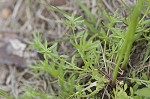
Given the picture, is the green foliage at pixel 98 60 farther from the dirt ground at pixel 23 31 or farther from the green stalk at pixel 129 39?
the dirt ground at pixel 23 31

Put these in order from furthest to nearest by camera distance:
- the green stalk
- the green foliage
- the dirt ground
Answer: the dirt ground
the green foliage
the green stalk

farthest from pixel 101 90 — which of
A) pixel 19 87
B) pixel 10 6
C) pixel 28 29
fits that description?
pixel 10 6

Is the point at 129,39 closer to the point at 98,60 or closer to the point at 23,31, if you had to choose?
the point at 98,60

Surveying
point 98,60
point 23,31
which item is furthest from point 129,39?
point 23,31

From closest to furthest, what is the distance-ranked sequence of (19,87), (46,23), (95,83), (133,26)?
(133,26)
(95,83)
(19,87)
(46,23)

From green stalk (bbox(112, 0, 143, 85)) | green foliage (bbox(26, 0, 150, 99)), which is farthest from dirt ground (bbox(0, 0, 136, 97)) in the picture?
green stalk (bbox(112, 0, 143, 85))

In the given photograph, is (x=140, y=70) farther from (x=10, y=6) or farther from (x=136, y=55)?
(x=10, y=6)

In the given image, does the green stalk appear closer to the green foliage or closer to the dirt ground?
the green foliage

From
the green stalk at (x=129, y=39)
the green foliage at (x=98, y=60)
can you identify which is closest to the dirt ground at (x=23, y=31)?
the green foliage at (x=98, y=60)
